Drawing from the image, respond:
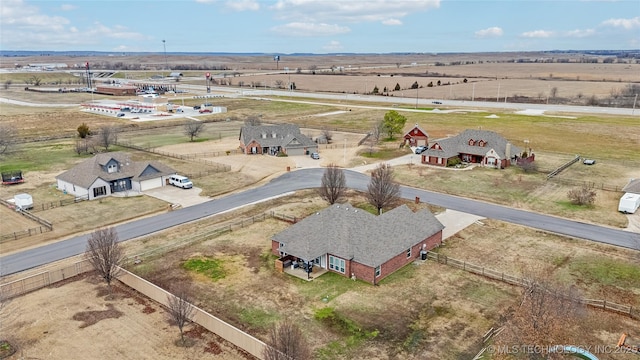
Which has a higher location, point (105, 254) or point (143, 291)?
point (105, 254)

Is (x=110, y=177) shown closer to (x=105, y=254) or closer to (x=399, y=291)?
(x=105, y=254)

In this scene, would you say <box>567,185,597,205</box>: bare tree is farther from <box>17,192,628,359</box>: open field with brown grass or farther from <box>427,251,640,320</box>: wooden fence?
<box>427,251,640,320</box>: wooden fence

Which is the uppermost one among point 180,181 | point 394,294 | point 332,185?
point 332,185

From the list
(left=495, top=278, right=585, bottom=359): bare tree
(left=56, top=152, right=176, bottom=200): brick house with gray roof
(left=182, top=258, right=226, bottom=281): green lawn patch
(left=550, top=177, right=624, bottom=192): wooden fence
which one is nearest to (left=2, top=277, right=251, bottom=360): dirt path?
(left=182, top=258, right=226, bottom=281): green lawn patch

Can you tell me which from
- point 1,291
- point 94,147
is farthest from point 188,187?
point 94,147

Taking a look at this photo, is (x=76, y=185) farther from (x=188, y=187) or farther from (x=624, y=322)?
(x=624, y=322)

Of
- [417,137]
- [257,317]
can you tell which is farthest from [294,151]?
[257,317]

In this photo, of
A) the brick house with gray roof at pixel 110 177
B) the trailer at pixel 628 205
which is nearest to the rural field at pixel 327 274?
the trailer at pixel 628 205

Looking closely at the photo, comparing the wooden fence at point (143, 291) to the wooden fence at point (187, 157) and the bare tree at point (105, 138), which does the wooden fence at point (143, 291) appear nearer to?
the wooden fence at point (187, 157)
